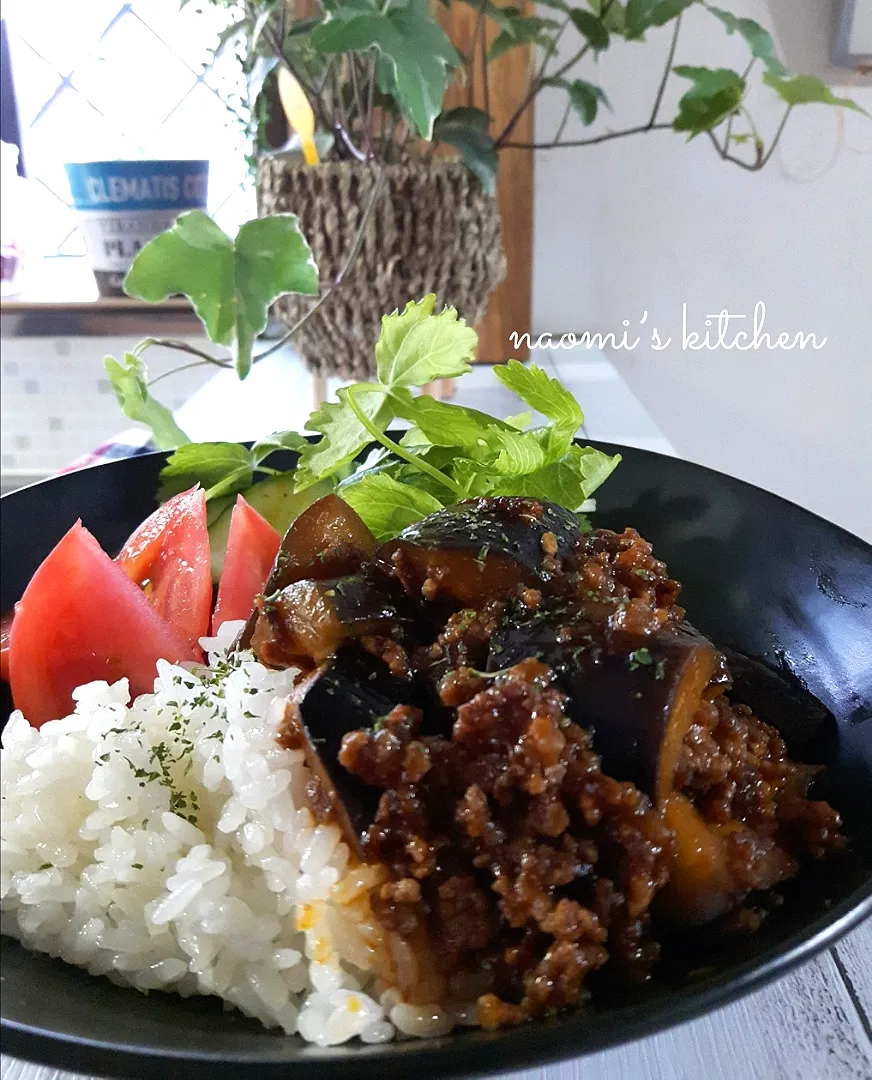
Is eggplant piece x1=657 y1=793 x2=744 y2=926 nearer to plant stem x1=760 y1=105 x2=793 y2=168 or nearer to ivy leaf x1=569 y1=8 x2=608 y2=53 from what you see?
ivy leaf x1=569 y1=8 x2=608 y2=53

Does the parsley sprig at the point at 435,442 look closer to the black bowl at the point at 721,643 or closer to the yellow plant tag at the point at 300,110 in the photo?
the black bowl at the point at 721,643

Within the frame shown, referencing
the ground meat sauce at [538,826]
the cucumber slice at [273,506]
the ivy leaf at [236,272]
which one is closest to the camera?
the ground meat sauce at [538,826]

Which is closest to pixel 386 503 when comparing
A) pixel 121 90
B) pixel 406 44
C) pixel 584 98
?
pixel 406 44

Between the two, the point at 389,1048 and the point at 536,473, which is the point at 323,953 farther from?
the point at 536,473

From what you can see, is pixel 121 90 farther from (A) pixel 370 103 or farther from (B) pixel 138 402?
(B) pixel 138 402

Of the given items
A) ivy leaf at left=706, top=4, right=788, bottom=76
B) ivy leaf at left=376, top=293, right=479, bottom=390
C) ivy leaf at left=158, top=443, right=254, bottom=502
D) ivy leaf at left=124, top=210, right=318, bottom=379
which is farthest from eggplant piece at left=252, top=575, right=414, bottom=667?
ivy leaf at left=706, top=4, right=788, bottom=76

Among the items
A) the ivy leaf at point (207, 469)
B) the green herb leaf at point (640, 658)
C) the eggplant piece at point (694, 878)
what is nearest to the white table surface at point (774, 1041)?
the eggplant piece at point (694, 878)
